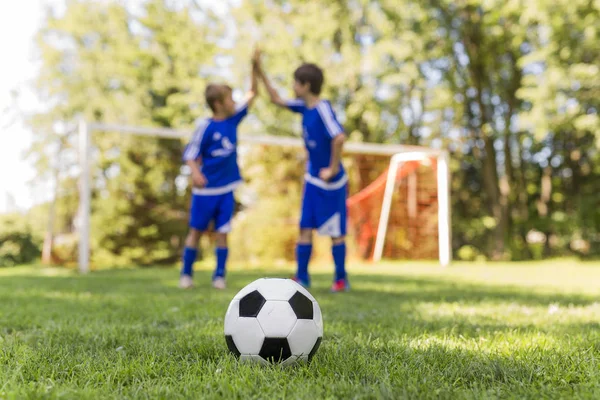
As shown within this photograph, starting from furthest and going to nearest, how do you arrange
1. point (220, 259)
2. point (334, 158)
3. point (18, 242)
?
point (18, 242) < point (220, 259) < point (334, 158)

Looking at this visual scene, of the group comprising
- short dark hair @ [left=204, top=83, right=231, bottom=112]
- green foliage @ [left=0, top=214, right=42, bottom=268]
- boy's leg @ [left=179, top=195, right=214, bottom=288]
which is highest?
short dark hair @ [left=204, top=83, right=231, bottom=112]

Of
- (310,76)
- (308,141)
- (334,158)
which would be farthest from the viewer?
(308,141)

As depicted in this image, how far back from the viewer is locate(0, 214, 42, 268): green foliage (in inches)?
576

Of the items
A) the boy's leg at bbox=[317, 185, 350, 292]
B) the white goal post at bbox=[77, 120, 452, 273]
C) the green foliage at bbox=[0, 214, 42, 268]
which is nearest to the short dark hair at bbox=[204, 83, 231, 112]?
the boy's leg at bbox=[317, 185, 350, 292]

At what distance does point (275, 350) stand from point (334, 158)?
281 centimetres

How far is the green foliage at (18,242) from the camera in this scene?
14625mm

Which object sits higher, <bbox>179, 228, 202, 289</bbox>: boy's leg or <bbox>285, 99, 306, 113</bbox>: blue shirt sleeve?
<bbox>285, 99, 306, 113</bbox>: blue shirt sleeve

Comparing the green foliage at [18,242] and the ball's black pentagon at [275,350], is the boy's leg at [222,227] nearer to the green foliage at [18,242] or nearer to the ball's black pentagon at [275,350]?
the ball's black pentagon at [275,350]

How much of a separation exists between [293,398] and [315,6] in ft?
50.5

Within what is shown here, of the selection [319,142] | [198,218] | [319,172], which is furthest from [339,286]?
[198,218]

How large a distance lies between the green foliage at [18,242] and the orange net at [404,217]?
30.1ft

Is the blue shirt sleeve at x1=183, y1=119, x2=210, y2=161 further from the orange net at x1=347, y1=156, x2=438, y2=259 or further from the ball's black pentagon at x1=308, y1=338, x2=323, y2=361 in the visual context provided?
the orange net at x1=347, y1=156, x2=438, y2=259

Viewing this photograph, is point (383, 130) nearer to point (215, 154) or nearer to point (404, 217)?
point (404, 217)

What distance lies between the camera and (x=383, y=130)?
53.4 feet
